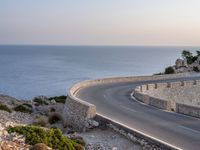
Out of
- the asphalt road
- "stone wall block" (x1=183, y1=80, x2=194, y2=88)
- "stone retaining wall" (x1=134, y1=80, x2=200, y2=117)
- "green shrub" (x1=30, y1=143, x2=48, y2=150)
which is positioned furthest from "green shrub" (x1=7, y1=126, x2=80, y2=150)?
"stone wall block" (x1=183, y1=80, x2=194, y2=88)

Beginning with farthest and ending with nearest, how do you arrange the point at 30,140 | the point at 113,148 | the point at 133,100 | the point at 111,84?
the point at 111,84 → the point at 133,100 → the point at 113,148 → the point at 30,140

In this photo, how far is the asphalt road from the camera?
61.5 ft

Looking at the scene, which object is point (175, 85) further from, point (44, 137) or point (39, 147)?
point (39, 147)

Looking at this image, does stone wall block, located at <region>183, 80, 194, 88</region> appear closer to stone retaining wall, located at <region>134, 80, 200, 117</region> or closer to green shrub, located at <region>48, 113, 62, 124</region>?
stone retaining wall, located at <region>134, 80, 200, 117</region>

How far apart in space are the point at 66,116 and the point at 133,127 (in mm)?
7487

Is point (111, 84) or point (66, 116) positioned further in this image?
point (111, 84)

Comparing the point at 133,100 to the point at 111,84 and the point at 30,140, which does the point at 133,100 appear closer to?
the point at 111,84

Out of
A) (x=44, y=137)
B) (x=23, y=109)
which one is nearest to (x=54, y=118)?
(x=23, y=109)

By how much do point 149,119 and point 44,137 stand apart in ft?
28.1

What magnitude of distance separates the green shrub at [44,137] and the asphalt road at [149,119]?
4836 mm

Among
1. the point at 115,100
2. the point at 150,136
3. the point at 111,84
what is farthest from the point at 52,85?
the point at 150,136

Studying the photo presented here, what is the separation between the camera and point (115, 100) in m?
31.4

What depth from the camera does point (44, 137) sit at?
54.2 feet

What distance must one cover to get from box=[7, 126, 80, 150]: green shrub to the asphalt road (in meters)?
4.84
